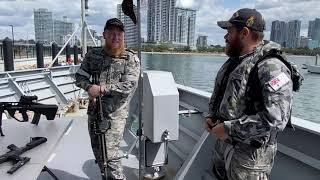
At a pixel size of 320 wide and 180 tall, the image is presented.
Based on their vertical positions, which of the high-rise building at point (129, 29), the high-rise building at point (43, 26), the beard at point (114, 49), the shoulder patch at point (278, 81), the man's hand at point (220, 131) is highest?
the high-rise building at point (43, 26)

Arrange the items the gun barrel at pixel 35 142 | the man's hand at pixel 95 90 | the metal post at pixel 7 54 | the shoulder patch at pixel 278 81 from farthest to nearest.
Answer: the metal post at pixel 7 54
the man's hand at pixel 95 90
the gun barrel at pixel 35 142
the shoulder patch at pixel 278 81

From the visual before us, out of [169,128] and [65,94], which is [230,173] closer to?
[169,128]

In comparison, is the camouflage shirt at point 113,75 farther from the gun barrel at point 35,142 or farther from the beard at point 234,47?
the beard at point 234,47

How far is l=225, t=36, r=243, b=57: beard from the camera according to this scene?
5.92 ft

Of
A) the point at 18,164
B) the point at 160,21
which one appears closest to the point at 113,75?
the point at 160,21

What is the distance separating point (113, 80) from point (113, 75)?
0.13 ft

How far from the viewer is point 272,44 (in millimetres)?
1775

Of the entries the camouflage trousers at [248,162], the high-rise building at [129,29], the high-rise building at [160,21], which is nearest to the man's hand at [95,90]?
the high-rise building at [129,29]

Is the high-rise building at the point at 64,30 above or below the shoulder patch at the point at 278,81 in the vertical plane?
above

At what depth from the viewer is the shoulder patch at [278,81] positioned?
1.58 meters

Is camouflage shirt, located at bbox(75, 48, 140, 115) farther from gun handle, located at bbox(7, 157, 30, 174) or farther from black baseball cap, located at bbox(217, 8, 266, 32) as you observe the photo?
black baseball cap, located at bbox(217, 8, 266, 32)

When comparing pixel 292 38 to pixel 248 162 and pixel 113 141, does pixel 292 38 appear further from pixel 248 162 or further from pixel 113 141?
pixel 248 162

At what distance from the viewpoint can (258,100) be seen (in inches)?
67.1

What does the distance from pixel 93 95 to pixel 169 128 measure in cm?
68
